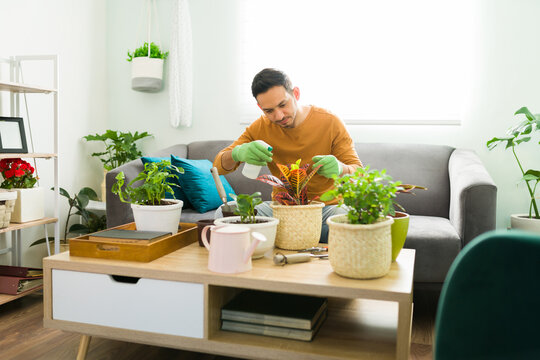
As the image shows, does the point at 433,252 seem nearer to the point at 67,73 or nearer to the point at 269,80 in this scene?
the point at 269,80

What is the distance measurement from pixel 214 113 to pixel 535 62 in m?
1.99

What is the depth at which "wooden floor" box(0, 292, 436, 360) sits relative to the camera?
5.19 feet

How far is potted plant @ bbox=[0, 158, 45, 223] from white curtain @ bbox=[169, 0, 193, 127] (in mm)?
1064

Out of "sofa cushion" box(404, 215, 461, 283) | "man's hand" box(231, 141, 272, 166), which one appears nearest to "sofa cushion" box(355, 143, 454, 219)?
"sofa cushion" box(404, 215, 461, 283)

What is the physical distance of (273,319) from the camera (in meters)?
1.18

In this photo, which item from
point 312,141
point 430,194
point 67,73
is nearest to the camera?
point 312,141

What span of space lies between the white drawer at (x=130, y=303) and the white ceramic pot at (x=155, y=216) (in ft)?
0.84

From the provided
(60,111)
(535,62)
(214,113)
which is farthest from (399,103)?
(60,111)

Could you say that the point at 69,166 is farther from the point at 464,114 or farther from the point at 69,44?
the point at 464,114

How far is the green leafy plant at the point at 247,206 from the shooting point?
4.31 ft

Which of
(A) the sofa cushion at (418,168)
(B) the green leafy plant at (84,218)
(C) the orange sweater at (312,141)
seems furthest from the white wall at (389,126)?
(C) the orange sweater at (312,141)

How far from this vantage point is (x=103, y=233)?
1.32 metres

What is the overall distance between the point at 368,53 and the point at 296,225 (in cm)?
182

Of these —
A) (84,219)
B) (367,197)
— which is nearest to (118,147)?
(84,219)
